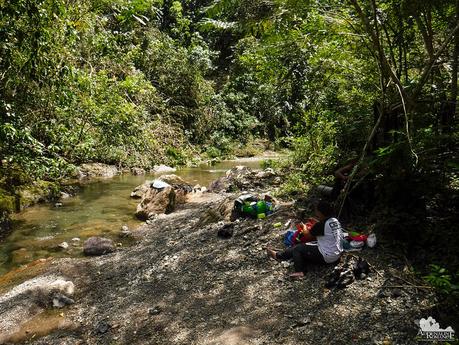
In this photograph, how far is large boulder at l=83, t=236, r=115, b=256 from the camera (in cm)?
836

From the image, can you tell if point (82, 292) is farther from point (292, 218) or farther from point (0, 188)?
point (0, 188)

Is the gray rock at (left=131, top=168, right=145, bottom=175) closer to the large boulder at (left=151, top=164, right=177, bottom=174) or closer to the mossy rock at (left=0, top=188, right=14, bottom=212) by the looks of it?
the large boulder at (left=151, top=164, right=177, bottom=174)

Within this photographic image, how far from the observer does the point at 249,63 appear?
8297 millimetres

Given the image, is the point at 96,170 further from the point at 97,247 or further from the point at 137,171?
the point at 97,247

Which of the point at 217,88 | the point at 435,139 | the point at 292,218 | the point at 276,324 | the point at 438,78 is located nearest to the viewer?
the point at 276,324

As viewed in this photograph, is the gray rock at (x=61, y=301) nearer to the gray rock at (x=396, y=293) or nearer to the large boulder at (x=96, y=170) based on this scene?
the gray rock at (x=396, y=293)

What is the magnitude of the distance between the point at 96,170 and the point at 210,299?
43.5 ft

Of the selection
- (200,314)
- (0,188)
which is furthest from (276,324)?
(0,188)

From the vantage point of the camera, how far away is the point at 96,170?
56.0 feet

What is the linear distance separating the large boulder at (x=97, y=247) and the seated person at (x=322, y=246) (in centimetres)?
468

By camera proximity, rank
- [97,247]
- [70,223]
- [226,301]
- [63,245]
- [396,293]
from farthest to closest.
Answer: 1. [70,223]
2. [63,245]
3. [97,247]
4. [226,301]
5. [396,293]

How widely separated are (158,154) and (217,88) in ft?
49.5

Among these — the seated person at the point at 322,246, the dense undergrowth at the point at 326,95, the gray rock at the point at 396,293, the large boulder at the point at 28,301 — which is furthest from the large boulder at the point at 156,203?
the gray rock at the point at 396,293

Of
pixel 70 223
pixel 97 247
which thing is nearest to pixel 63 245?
pixel 97 247
